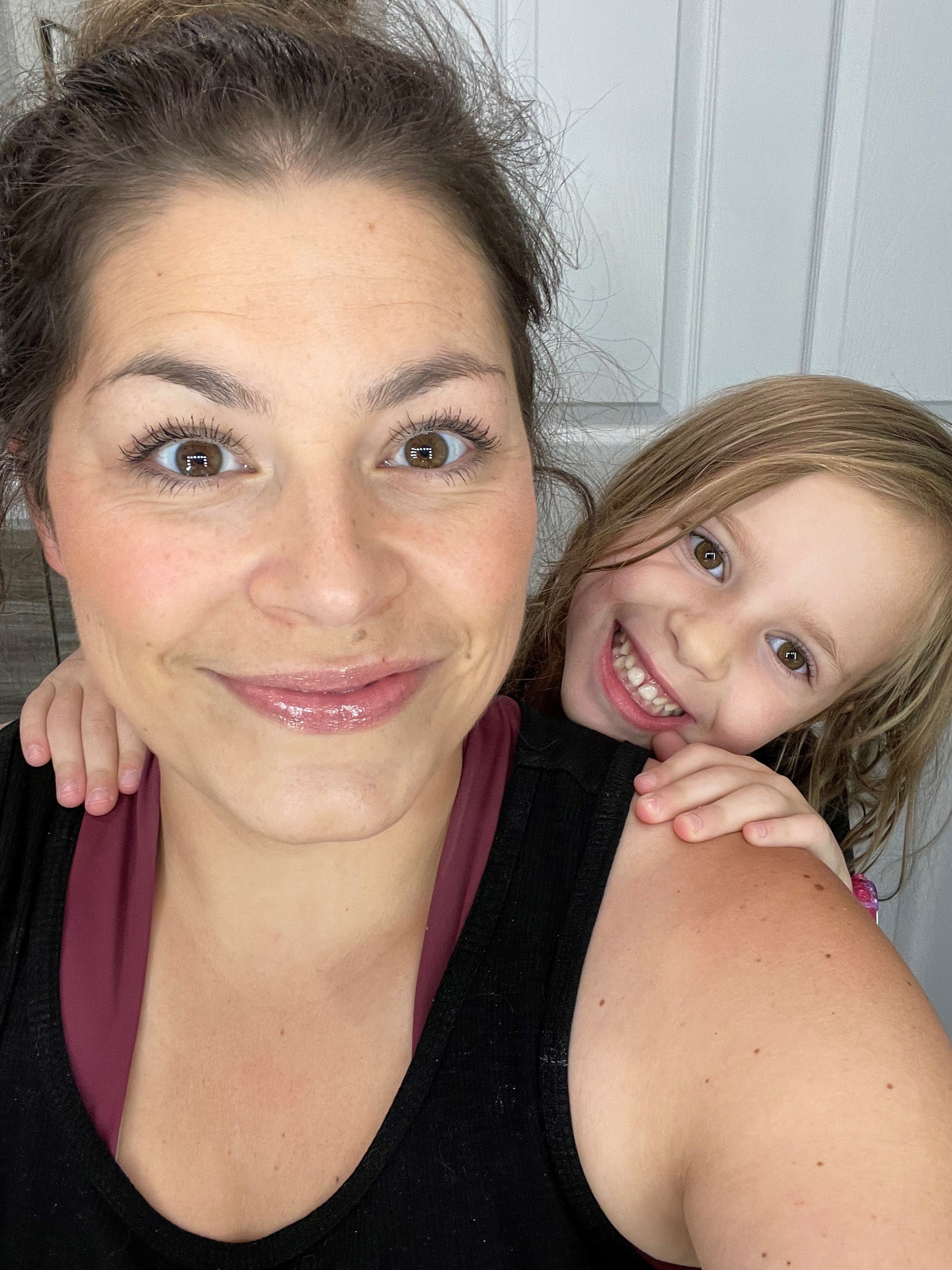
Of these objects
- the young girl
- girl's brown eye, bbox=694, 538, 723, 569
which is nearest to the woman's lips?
the young girl

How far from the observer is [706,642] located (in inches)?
58.6

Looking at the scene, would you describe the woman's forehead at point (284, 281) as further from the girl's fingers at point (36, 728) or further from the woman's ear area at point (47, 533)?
the girl's fingers at point (36, 728)

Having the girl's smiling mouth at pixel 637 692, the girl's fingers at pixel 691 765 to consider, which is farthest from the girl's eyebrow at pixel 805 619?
the girl's fingers at pixel 691 765

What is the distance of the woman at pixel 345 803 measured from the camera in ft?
2.72

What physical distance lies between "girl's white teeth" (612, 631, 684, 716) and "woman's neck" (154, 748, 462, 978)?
1.81 ft

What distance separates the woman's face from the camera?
84cm

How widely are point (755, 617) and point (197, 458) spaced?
0.87 metres

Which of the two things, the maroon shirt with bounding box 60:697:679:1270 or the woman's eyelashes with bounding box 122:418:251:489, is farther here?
the maroon shirt with bounding box 60:697:679:1270

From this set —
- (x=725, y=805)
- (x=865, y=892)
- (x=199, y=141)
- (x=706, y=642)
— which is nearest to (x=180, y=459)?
(x=199, y=141)

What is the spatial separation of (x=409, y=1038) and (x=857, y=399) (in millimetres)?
1097

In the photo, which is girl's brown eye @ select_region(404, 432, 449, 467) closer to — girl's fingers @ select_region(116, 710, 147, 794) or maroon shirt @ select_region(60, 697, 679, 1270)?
maroon shirt @ select_region(60, 697, 679, 1270)

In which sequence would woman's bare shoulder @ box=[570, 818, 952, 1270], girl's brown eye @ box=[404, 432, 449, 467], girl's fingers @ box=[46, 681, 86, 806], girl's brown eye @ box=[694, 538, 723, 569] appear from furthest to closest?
girl's brown eye @ box=[694, 538, 723, 569] → girl's fingers @ box=[46, 681, 86, 806] → girl's brown eye @ box=[404, 432, 449, 467] → woman's bare shoulder @ box=[570, 818, 952, 1270]

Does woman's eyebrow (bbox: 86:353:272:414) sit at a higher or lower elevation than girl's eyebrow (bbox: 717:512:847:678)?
higher

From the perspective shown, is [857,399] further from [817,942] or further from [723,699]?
[817,942]
